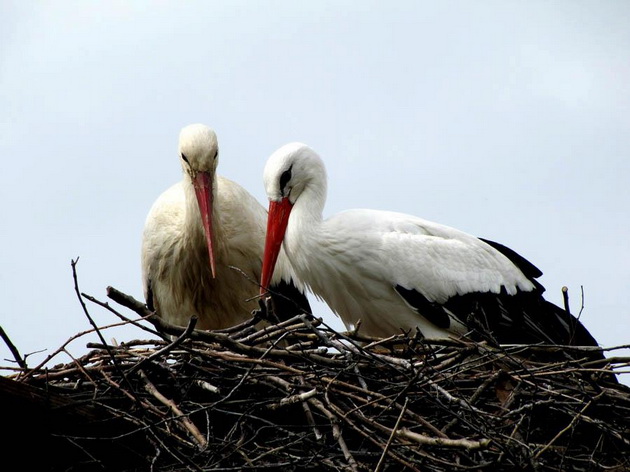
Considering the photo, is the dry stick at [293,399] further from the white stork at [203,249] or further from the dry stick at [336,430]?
the white stork at [203,249]

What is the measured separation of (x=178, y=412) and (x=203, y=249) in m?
1.87

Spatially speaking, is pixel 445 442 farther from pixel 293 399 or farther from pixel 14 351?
pixel 14 351

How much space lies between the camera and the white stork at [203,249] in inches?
199

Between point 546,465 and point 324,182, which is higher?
point 324,182

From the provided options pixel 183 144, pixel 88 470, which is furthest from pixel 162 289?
pixel 88 470

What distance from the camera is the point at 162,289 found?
5305 millimetres

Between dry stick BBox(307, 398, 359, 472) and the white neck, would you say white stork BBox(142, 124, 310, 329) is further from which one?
dry stick BBox(307, 398, 359, 472)

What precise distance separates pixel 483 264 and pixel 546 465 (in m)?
1.60

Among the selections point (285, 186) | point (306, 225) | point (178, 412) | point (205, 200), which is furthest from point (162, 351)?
point (205, 200)

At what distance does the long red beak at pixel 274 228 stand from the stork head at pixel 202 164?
30 cm

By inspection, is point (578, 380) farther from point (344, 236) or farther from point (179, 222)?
point (179, 222)

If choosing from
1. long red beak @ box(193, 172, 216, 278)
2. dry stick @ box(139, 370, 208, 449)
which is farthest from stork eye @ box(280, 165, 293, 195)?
dry stick @ box(139, 370, 208, 449)

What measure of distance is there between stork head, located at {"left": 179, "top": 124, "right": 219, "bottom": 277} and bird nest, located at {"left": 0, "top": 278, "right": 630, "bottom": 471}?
131cm

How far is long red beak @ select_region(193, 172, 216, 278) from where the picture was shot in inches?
195
